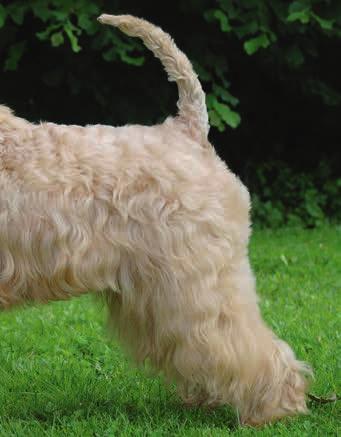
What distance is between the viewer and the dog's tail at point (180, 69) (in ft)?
13.5

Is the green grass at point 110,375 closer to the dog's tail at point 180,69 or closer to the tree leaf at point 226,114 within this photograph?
the dog's tail at point 180,69

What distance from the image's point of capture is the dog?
3.70 meters

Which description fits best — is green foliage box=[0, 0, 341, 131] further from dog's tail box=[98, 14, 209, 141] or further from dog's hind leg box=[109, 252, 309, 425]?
dog's hind leg box=[109, 252, 309, 425]

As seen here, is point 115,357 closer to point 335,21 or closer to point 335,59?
point 335,21

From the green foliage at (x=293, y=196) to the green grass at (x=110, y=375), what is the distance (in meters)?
2.66

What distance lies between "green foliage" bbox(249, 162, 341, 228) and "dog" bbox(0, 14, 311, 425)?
5.54 meters

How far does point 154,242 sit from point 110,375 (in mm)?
1312

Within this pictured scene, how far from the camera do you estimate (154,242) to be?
12.4ft

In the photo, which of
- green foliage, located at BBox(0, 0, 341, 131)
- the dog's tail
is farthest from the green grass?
green foliage, located at BBox(0, 0, 341, 131)

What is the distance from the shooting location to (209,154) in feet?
13.4

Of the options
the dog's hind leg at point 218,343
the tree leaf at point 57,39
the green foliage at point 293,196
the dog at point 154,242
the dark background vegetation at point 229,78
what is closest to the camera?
the dog at point 154,242

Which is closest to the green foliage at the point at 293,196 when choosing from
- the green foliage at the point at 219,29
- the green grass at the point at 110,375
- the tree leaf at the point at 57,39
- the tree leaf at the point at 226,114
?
the green foliage at the point at 219,29

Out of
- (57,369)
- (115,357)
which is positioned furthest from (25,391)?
(115,357)

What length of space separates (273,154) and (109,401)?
21.0 ft
